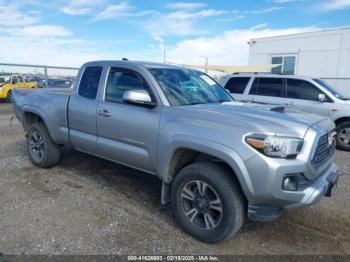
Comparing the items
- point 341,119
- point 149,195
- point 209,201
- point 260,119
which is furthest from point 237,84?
point 209,201

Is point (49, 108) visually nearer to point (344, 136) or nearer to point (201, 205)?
point (201, 205)

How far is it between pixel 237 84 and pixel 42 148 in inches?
227

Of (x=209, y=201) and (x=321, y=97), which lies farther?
(x=321, y=97)

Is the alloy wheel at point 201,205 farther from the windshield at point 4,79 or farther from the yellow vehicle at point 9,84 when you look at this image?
the windshield at point 4,79

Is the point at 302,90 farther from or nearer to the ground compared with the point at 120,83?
nearer to the ground

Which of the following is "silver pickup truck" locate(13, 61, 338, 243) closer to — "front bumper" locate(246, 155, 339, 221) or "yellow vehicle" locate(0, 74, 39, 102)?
"front bumper" locate(246, 155, 339, 221)

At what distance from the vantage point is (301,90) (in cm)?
834

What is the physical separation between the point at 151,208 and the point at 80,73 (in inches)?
91.1

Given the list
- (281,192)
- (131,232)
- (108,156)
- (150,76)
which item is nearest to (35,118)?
(108,156)

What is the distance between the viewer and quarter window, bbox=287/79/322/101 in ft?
26.8

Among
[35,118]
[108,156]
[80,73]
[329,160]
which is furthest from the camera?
[35,118]

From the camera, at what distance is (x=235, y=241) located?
343 cm

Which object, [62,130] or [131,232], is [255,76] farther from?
[131,232]

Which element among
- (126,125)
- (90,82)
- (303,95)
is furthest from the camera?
(303,95)
